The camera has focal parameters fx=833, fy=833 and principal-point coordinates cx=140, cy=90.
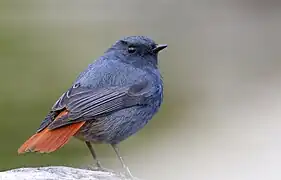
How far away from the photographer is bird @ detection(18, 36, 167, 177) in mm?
5281

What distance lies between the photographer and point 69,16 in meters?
13.2

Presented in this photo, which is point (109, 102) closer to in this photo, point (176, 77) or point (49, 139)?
point (49, 139)

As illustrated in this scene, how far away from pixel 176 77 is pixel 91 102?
5.97 m

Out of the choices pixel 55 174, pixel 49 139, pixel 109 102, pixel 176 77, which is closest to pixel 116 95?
pixel 109 102

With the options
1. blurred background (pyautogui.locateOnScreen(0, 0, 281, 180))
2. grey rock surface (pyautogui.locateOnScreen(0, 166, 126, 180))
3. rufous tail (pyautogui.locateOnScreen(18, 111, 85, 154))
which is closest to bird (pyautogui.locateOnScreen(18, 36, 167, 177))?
rufous tail (pyautogui.locateOnScreen(18, 111, 85, 154))

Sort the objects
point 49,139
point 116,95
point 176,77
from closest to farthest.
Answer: point 49,139 < point 116,95 < point 176,77

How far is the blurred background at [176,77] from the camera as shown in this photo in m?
7.64

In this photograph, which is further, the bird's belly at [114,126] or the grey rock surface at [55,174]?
the bird's belly at [114,126]

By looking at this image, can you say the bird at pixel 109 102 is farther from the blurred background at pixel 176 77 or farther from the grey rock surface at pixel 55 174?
the blurred background at pixel 176 77

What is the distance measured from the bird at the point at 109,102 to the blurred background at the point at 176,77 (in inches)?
40.4

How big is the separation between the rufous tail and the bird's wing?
0.04 meters

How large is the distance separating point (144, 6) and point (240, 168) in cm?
683

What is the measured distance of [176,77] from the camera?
1135cm

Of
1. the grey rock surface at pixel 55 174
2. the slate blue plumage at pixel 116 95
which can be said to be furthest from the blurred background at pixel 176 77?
the grey rock surface at pixel 55 174
